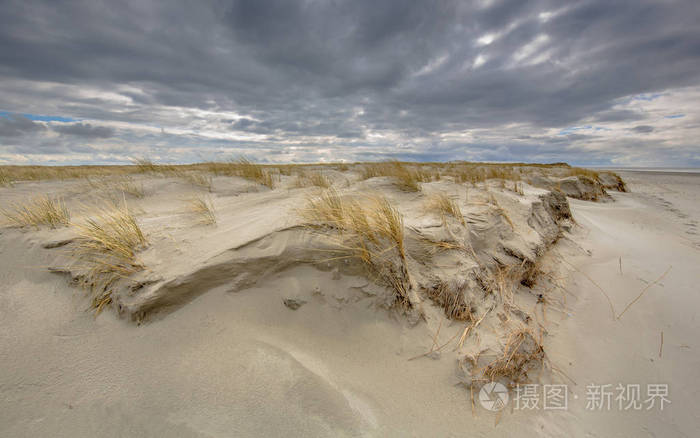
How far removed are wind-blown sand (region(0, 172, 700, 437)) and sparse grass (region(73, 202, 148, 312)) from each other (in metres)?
0.12

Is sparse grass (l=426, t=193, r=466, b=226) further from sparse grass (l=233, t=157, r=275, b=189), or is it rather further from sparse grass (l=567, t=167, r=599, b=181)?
sparse grass (l=567, t=167, r=599, b=181)

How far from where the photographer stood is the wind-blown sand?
133 cm

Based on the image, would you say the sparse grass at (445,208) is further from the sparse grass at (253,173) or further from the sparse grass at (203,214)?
the sparse grass at (253,173)

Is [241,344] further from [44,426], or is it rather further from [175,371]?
[44,426]

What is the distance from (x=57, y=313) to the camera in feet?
5.99

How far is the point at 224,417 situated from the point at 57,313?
1544 mm

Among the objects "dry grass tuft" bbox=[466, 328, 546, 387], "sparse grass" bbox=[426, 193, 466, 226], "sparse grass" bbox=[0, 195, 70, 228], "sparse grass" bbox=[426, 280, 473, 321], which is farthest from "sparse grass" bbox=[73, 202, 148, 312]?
"sparse grass" bbox=[426, 193, 466, 226]

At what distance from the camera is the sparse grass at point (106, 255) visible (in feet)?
6.33

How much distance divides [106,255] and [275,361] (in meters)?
1.66

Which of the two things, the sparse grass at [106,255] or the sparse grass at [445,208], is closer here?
the sparse grass at [106,255]

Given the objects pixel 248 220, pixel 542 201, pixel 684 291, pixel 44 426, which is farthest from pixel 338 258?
pixel 542 201

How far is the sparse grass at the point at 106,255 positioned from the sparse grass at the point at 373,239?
142 cm

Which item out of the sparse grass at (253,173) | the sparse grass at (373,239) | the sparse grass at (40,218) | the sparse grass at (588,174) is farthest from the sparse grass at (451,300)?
the sparse grass at (588,174)

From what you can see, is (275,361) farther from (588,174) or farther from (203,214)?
(588,174)
